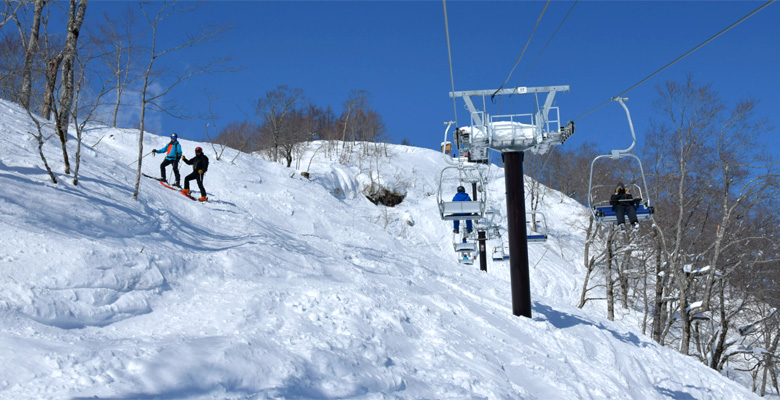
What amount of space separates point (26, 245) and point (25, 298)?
1394mm

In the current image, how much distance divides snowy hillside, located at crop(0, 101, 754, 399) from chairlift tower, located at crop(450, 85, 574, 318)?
2.80 ft

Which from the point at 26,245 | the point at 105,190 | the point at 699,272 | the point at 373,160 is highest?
the point at 373,160

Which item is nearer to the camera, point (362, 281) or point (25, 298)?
point (25, 298)

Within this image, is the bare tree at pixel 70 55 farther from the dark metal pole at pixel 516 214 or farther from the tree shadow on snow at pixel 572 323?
the tree shadow on snow at pixel 572 323

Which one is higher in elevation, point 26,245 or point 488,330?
point 26,245

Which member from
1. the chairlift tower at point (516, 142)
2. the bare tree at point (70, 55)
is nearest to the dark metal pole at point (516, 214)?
the chairlift tower at point (516, 142)

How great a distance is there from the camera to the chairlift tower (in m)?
11.0

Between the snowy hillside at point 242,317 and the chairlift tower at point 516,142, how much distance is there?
85 cm

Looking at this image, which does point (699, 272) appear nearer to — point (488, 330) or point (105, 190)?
point (488, 330)

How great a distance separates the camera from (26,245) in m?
6.37

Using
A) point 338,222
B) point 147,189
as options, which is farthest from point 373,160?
point 147,189

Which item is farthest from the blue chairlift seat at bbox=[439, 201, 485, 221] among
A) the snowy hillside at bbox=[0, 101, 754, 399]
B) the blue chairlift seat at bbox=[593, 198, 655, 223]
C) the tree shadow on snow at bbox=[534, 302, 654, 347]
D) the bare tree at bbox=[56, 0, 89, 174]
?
the bare tree at bbox=[56, 0, 89, 174]

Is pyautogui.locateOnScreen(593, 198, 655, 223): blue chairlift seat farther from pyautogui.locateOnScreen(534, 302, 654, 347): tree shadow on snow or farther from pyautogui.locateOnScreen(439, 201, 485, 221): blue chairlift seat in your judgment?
pyautogui.locateOnScreen(439, 201, 485, 221): blue chairlift seat

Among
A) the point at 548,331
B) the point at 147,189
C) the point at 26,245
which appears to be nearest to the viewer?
the point at 26,245
